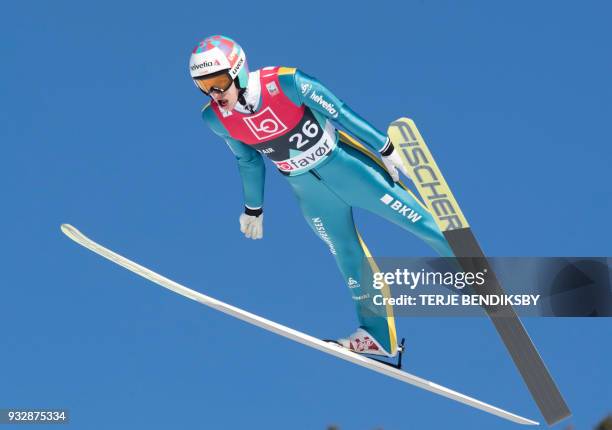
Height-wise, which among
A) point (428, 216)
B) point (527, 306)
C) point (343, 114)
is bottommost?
point (527, 306)

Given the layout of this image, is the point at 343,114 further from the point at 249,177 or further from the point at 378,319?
the point at 378,319

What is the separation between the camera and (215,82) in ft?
29.0

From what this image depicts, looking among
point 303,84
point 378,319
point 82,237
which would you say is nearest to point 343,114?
point 303,84

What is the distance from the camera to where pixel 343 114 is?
9023mm

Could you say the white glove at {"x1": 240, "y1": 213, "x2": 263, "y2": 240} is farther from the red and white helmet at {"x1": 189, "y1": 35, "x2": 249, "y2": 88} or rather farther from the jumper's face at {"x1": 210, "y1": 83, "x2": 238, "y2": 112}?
the red and white helmet at {"x1": 189, "y1": 35, "x2": 249, "y2": 88}

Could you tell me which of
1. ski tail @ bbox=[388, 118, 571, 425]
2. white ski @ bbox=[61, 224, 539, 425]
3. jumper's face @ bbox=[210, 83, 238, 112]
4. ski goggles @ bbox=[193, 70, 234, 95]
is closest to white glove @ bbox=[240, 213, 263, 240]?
white ski @ bbox=[61, 224, 539, 425]

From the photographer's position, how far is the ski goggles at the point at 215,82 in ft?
28.8

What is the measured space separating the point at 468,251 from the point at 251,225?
1.75 metres

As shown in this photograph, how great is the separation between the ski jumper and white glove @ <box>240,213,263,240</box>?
98 millimetres

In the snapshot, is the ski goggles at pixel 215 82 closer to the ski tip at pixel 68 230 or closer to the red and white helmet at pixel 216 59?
the red and white helmet at pixel 216 59

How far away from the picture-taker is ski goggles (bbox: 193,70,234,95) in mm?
8789

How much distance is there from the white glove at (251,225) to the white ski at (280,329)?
0.69 meters

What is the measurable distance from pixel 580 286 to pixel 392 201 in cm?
180

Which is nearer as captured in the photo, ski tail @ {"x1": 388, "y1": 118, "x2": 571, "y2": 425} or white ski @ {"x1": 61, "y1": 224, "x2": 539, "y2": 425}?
ski tail @ {"x1": 388, "y1": 118, "x2": 571, "y2": 425}
